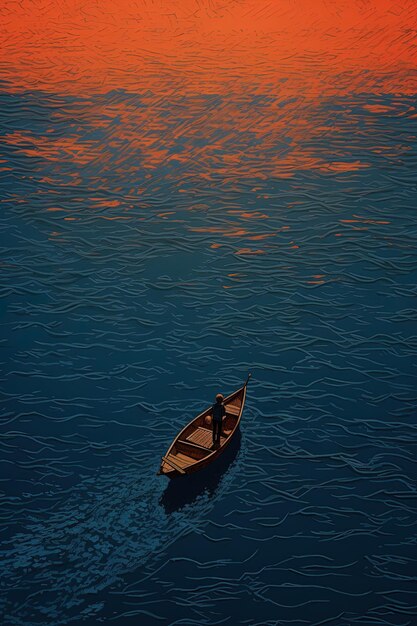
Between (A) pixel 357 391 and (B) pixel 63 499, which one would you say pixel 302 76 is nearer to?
(A) pixel 357 391

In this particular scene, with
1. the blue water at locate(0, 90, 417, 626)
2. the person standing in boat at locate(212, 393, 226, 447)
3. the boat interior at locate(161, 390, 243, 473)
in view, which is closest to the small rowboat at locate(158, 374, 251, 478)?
the boat interior at locate(161, 390, 243, 473)

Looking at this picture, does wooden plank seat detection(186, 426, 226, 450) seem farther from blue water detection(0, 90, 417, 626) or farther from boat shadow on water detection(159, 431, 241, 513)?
blue water detection(0, 90, 417, 626)

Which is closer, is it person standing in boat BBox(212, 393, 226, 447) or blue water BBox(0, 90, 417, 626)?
blue water BBox(0, 90, 417, 626)

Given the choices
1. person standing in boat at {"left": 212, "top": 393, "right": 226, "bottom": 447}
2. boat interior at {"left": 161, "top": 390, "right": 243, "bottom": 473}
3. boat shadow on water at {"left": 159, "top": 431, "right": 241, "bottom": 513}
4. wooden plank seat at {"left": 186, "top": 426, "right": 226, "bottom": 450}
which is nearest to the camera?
boat shadow on water at {"left": 159, "top": 431, "right": 241, "bottom": 513}

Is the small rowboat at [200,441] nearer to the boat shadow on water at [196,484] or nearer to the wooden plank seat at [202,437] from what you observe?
the wooden plank seat at [202,437]

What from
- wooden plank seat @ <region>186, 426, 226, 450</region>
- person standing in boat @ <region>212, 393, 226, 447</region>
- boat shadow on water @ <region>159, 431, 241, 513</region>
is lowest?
boat shadow on water @ <region>159, 431, 241, 513</region>

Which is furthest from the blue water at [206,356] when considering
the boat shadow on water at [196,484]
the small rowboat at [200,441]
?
the small rowboat at [200,441]
